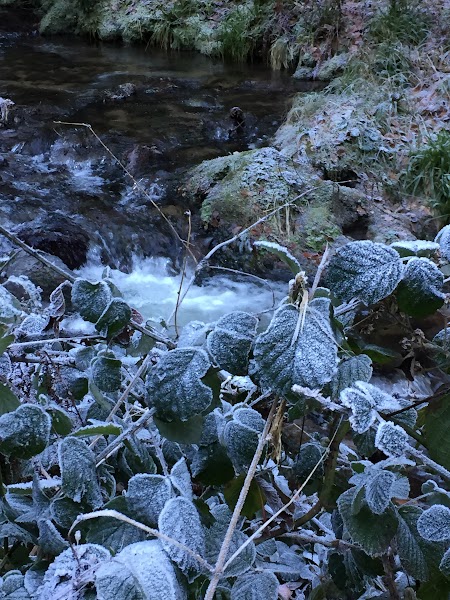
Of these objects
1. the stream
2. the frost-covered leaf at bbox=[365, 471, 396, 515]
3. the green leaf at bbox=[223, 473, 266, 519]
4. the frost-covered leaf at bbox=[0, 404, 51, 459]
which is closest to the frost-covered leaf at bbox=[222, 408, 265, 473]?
the green leaf at bbox=[223, 473, 266, 519]

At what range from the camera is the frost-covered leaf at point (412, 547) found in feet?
2.74

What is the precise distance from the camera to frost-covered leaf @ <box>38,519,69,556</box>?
2.57 ft

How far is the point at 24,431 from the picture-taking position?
85 cm

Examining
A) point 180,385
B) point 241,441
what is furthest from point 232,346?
point 241,441

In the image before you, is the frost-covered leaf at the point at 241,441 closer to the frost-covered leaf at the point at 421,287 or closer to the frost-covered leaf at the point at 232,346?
the frost-covered leaf at the point at 232,346

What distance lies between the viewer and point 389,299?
80 centimetres

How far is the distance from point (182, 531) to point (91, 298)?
39 centimetres

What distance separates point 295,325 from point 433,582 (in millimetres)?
516

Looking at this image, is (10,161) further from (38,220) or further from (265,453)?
(265,453)

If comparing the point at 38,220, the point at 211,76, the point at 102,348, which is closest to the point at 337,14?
the point at 211,76

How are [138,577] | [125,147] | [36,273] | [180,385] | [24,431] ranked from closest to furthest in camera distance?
[138,577] < [180,385] < [24,431] < [36,273] < [125,147]

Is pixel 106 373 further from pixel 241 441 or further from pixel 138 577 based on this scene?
pixel 138 577

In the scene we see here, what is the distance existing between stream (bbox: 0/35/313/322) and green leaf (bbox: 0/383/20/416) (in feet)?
5.86

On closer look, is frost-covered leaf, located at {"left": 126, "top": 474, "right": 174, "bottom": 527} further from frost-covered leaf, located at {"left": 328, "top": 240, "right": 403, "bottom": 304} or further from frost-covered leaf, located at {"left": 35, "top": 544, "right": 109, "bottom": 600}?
frost-covered leaf, located at {"left": 328, "top": 240, "right": 403, "bottom": 304}
